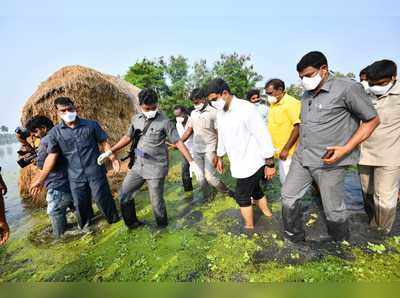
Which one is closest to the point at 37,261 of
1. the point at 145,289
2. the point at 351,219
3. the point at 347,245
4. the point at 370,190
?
the point at 145,289

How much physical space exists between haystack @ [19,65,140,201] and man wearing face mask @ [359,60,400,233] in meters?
7.18

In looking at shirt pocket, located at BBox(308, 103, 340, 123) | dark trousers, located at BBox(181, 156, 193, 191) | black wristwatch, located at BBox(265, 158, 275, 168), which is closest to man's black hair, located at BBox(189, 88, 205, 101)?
dark trousers, located at BBox(181, 156, 193, 191)

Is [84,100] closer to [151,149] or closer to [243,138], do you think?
[151,149]

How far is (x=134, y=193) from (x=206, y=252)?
1.43 metres

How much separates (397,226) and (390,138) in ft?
4.15

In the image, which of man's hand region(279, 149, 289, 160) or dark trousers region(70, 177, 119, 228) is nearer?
man's hand region(279, 149, 289, 160)

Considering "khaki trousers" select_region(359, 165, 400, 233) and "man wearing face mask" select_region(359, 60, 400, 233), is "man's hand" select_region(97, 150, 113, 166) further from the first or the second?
"khaki trousers" select_region(359, 165, 400, 233)

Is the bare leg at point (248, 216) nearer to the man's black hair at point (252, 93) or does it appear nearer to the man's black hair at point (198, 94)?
the man's black hair at point (198, 94)

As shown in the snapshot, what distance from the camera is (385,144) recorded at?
3.03m

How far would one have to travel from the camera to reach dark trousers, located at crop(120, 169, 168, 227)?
3742 millimetres

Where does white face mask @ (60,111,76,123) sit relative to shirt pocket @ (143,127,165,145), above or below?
above

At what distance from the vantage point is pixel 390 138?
3.02 meters

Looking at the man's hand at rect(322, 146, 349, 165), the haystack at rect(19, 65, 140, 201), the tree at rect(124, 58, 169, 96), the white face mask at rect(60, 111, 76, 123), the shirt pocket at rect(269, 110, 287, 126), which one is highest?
the tree at rect(124, 58, 169, 96)

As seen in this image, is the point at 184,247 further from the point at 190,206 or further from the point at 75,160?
the point at 75,160
